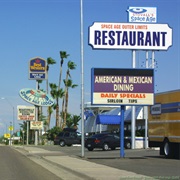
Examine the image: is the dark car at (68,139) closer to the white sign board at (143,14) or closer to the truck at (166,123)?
the white sign board at (143,14)

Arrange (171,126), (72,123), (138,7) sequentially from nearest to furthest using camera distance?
(171,126) → (138,7) → (72,123)

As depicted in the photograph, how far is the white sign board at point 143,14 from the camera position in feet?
129

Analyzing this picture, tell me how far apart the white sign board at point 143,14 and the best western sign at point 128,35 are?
15.8 ft

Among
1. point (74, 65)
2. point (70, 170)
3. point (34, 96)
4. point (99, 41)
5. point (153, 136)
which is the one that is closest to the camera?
point (70, 170)

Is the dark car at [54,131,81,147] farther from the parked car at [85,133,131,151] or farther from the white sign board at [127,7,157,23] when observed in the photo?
the white sign board at [127,7,157,23]

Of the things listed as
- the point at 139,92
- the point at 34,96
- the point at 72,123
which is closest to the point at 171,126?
the point at 139,92

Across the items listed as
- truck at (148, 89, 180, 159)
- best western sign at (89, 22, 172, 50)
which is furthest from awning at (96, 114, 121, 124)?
truck at (148, 89, 180, 159)

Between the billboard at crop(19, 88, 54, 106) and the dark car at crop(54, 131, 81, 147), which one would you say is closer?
the dark car at crop(54, 131, 81, 147)

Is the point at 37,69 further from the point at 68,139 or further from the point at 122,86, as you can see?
the point at 122,86

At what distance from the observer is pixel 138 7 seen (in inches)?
1574

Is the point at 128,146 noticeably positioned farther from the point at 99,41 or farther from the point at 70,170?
the point at 70,170

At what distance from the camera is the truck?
83.7 feet

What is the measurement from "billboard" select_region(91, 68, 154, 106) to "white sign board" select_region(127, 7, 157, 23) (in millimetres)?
13788

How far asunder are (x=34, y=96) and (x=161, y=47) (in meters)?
33.4
